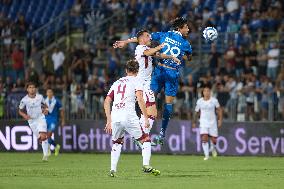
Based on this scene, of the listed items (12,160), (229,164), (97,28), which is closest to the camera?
(229,164)

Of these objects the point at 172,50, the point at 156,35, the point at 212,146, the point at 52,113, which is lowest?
the point at 212,146

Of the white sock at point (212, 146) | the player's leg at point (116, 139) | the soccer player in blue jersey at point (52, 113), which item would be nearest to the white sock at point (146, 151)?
the player's leg at point (116, 139)

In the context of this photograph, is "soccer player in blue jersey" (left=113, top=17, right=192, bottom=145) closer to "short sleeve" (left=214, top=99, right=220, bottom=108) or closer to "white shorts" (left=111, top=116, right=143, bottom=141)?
"white shorts" (left=111, top=116, right=143, bottom=141)

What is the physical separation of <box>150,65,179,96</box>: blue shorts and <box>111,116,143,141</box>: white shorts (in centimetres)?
368

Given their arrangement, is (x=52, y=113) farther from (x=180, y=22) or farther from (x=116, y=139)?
(x=116, y=139)

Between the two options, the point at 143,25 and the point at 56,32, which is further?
the point at 56,32

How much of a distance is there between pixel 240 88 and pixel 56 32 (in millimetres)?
10169

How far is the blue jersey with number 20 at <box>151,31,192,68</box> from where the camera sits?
19875mm

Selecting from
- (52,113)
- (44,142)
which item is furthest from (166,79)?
(52,113)

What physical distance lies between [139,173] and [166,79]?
2.90m

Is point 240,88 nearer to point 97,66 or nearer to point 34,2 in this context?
point 97,66

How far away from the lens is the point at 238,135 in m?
26.6

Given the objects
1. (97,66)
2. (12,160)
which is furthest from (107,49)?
(12,160)

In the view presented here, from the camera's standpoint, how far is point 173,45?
19.9 m
